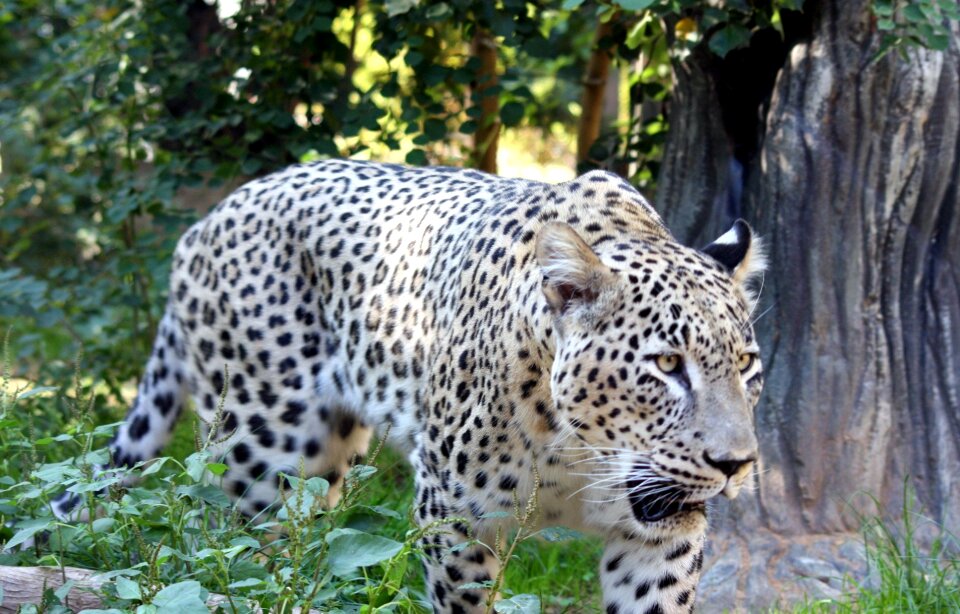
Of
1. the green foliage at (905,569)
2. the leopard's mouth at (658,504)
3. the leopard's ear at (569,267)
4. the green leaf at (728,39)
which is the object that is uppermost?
the green leaf at (728,39)

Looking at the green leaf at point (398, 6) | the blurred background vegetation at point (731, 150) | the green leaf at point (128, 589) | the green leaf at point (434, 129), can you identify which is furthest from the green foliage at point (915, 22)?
the green leaf at point (128, 589)

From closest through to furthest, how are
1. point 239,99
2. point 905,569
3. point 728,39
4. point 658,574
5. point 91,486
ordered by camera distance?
point 91,486
point 658,574
point 905,569
point 728,39
point 239,99

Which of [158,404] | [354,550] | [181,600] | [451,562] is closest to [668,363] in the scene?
[354,550]

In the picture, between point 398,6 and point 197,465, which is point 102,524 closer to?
point 197,465

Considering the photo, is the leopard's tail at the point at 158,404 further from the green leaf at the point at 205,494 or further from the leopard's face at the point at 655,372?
the leopard's face at the point at 655,372

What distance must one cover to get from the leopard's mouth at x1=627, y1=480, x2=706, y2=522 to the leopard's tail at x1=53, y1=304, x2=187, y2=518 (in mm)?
2486

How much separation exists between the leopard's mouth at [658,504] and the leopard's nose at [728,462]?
0.70 feet

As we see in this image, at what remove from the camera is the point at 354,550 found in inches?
137

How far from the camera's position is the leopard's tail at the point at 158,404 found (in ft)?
18.0

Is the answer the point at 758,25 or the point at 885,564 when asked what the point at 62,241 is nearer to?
the point at 758,25

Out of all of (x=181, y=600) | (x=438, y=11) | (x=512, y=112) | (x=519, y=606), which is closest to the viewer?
(x=181, y=600)

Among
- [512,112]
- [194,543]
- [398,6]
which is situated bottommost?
[194,543]

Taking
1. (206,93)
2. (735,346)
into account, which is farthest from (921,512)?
(206,93)

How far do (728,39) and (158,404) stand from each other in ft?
9.85
